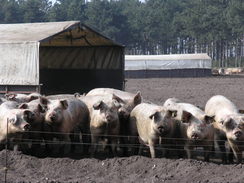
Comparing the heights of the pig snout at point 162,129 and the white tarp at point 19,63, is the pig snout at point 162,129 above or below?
below

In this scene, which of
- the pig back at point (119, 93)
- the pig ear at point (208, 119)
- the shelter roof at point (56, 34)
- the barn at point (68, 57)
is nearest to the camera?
the pig ear at point (208, 119)

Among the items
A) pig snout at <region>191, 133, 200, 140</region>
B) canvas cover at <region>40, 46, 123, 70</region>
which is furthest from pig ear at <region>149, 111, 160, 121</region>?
canvas cover at <region>40, 46, 123, 70</region>

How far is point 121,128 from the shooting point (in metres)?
13.3

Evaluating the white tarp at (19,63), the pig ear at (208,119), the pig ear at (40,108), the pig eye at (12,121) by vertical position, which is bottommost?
the pig eye at (12,121)

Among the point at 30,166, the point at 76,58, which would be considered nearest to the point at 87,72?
the point at 76,58

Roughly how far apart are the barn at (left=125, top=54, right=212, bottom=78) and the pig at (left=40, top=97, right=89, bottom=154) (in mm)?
38862

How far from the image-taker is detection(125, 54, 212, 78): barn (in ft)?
176

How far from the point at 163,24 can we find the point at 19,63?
7664 cm

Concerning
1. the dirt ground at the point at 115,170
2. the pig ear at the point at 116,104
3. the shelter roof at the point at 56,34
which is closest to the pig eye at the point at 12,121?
the dirt ground at the point at 115,170

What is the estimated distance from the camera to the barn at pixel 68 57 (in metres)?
18.4

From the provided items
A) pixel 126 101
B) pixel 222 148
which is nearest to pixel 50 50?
pixel 126 101

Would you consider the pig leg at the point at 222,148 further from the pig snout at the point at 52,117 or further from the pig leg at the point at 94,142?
the pig snout at the point at 52,117

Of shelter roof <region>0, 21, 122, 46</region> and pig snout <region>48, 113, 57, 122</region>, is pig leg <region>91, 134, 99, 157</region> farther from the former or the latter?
shelter roof <region>0, 21, 122, 46</region>

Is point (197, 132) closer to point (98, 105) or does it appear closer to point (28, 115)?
point (98, 105)
